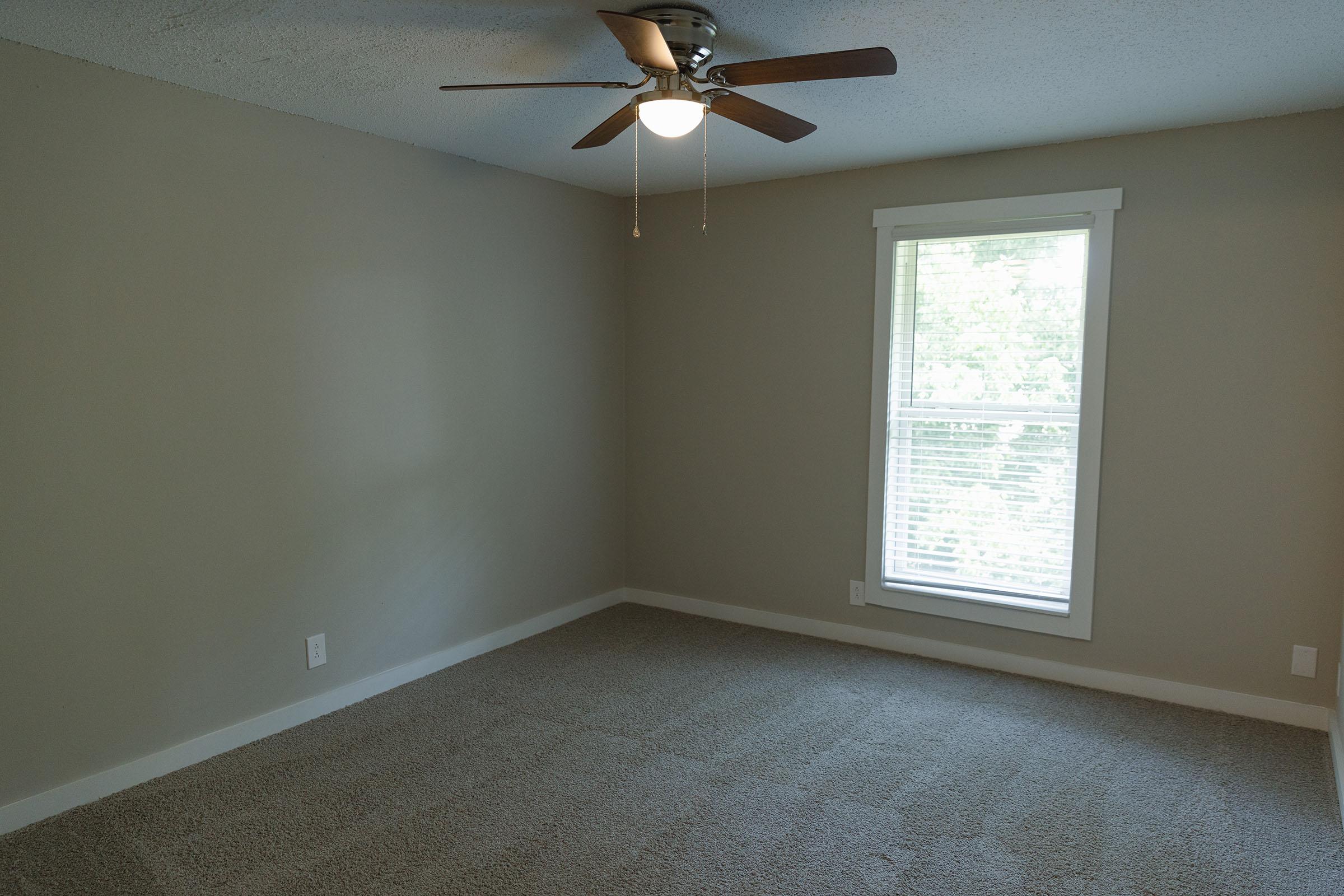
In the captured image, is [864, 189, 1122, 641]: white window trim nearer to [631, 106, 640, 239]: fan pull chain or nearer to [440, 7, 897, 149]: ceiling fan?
[631, 106, 640, 239]: fan pull chain

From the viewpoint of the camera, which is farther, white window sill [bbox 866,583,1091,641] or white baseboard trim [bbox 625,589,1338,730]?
white window sill [bbox 866,583,1091,641]

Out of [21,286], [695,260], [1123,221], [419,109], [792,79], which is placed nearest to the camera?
[792,79]

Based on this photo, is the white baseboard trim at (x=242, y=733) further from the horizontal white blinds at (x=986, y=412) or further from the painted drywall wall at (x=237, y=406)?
the horizontal white blinds at (x=986, y=412)

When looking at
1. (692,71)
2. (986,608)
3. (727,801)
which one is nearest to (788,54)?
(692,71)

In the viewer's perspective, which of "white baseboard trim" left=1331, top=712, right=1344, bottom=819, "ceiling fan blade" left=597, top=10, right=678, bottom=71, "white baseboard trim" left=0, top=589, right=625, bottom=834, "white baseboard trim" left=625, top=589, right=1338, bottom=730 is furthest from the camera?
"white baseboard trim" left=625, top=589, right=1338, bottom=730

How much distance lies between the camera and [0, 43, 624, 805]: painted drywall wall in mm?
2570

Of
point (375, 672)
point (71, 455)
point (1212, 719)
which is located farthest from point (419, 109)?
point (1212, 719)

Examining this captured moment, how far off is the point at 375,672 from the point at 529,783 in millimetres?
1156

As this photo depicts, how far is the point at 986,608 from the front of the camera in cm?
389

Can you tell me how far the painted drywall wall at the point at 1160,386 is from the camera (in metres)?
3.20

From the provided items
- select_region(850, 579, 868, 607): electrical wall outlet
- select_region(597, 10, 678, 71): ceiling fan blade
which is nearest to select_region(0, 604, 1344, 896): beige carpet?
select_region(850, 579, 868, 607): electrical wall outlet

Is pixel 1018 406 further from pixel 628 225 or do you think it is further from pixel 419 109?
pixel 419 109

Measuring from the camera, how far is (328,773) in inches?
114

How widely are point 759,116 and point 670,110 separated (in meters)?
0.40
